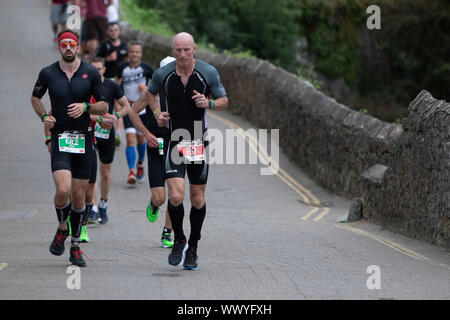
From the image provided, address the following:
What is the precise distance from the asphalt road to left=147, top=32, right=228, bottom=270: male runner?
573 millimetres

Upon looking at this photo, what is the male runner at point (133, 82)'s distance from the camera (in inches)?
572

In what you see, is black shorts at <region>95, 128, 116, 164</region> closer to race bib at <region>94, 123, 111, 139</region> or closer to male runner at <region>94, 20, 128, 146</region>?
race bib at <region>94, 123, 111, 139</region>

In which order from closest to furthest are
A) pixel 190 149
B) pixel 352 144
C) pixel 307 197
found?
pixel 190 149, pixel 352 144, pixel 307 197

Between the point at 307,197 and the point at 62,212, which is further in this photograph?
the point at 307,197

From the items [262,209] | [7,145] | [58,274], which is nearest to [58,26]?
[7,145]

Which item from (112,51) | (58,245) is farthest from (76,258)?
(112,51)

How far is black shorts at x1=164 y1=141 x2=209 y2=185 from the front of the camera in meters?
8.79

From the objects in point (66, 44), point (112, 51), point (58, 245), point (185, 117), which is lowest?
point (58, 245)

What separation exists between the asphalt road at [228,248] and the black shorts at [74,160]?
3.06ft

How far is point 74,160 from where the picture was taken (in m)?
9.20

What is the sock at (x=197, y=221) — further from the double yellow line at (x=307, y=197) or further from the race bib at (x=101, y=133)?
the race bib at (x=101, y=133)

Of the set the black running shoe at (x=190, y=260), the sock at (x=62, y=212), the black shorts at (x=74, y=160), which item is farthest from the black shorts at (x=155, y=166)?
the black running shoe at (x=190, y=260)

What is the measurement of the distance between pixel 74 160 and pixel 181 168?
1.16 meters

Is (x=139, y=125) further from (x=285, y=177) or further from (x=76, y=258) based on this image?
(x=285, y=177)
